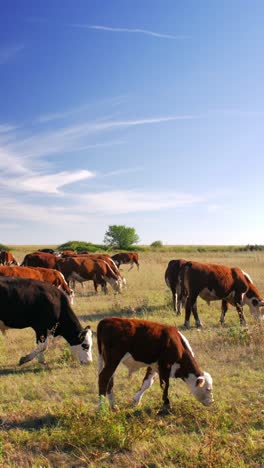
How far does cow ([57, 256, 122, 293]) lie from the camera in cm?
1969

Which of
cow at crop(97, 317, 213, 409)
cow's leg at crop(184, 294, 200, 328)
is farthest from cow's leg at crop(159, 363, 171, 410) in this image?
cow's leg at crop(184, 294, 200, 328)

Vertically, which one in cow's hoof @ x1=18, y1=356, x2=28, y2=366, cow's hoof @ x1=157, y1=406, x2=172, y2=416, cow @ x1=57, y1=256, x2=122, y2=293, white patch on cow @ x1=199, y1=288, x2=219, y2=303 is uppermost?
cow @ x1=57, y1=256, x2=122, y2=293

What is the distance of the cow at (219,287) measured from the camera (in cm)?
1312

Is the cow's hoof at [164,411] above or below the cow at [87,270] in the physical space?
below

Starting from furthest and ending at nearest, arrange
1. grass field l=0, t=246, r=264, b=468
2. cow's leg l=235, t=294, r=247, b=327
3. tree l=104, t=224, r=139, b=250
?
tree l=104, t=224, r=139, b=250
cow's leg l=235, t=294, r=247, b=327
grass field l=0, t=246, r=264, b=468

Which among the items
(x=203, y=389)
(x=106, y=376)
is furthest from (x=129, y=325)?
(x=203, y=389)

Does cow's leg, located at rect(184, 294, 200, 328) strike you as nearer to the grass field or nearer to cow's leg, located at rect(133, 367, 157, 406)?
the grass field

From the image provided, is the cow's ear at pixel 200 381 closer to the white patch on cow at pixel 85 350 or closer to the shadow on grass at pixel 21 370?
the white patch on cow at pixel 85 350

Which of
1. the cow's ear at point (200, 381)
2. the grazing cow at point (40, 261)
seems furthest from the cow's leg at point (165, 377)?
the grazing cow at point (40, 261)

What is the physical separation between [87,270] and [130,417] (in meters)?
13.6

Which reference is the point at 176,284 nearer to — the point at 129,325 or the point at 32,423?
the point at 129,325

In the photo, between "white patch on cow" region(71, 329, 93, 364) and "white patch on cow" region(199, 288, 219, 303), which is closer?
"white patch on cow" region(71, 329, 93, 364)

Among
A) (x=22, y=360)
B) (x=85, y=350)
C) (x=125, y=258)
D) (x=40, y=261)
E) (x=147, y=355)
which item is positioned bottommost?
(x=22, y=360)

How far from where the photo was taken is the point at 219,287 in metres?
13.2
